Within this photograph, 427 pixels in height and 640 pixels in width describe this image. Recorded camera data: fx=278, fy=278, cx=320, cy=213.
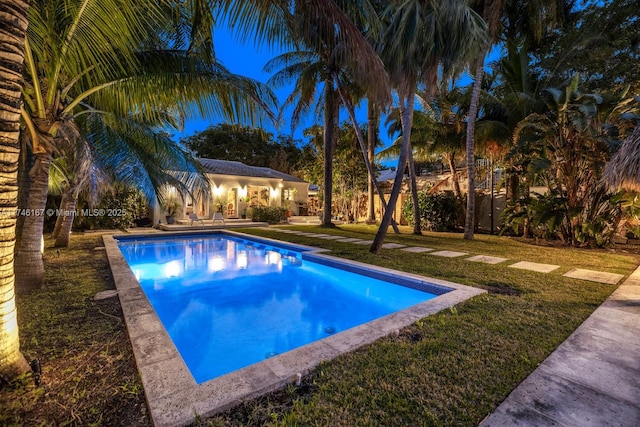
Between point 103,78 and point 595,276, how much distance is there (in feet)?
31.2

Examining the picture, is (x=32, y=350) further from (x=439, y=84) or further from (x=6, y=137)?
(x=439, y=84)

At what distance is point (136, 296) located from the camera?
4.27m

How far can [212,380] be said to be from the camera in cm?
229

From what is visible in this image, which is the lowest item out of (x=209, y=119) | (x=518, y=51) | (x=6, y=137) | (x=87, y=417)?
(x=87, y=417)

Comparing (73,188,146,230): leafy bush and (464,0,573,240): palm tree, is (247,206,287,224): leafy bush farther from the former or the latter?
(464,0,573,240): palm tree

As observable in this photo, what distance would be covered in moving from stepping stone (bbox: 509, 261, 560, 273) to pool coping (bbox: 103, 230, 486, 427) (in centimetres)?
345

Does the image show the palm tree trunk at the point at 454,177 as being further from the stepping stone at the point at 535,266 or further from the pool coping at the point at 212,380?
the pool coping at the point at 212,380

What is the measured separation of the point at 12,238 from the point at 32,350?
4.22 ft

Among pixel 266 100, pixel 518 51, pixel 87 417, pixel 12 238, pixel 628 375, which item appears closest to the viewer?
pixel 87 417

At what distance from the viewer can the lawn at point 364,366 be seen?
75.4 inches

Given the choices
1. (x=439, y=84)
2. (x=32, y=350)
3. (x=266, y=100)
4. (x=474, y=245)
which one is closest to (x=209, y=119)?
(x=266, y=100)

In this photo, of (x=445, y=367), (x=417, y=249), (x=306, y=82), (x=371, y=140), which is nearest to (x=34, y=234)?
(x=445, y=367)

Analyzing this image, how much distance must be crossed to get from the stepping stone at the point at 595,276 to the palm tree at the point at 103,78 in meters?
6.88

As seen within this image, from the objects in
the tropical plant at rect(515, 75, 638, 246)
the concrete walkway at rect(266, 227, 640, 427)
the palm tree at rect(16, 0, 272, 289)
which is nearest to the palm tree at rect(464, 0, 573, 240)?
the tropical plant at rect(515, 75, 638, 246)
